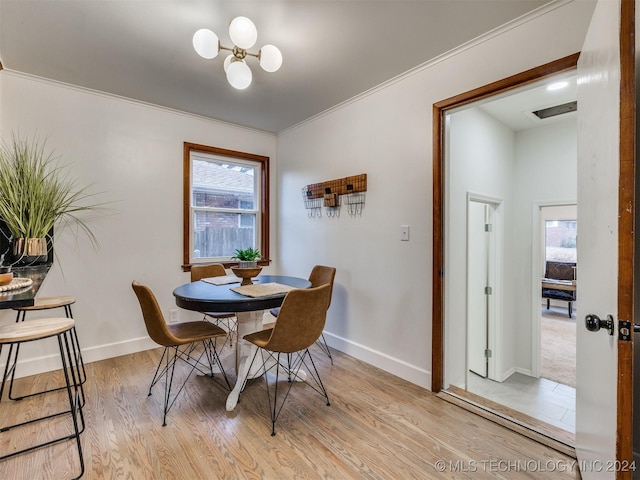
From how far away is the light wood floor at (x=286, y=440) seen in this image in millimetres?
1466

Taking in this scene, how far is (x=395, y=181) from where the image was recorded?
2516 millimetres

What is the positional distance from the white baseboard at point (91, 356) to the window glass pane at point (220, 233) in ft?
3.39

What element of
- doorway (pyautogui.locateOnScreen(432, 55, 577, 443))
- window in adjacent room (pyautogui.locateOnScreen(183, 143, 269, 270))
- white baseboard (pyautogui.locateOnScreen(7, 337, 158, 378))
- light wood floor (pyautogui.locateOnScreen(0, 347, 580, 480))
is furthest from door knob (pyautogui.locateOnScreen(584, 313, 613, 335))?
white baseboard (pyautogui.locateOnScreen(7, 337, 158, 378))

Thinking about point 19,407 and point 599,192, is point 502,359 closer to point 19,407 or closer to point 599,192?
point 599,192

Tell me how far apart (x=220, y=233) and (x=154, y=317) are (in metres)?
1.92

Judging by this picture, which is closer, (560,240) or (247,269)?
(247,269)

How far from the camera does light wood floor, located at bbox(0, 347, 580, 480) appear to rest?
57.7 inches

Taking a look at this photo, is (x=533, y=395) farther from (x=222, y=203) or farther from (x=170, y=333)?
(x=222, y=203)

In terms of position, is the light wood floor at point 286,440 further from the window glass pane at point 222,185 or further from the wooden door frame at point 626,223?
the window glass pane at point 222,185

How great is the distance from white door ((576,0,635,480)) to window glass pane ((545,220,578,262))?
6.31 m

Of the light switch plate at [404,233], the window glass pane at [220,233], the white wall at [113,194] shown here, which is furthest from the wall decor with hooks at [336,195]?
the white wall at [113,194]

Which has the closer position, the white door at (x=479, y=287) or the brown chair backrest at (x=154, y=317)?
the brown chair backrest at (x=154, y=317)

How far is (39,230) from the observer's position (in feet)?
7.19

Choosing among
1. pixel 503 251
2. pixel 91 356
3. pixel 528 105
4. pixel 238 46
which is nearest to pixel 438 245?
pixel 503 251
